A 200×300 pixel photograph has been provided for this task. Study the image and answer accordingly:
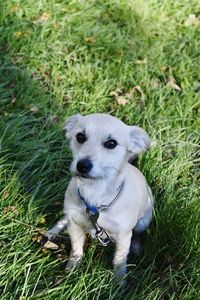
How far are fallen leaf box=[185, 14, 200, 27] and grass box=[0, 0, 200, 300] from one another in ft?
0.12

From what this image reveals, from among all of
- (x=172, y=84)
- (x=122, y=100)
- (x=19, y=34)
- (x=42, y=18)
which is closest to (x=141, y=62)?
(x=172, y=84)

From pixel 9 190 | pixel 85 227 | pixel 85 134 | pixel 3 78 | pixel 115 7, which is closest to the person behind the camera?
pixel 85 134

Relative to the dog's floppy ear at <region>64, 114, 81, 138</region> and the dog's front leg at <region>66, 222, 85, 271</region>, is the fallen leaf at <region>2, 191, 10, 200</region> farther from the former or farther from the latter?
the dog's floppy ear at <region>64, 114, 81, 138</region>

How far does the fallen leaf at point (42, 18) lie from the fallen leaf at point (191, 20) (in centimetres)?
160

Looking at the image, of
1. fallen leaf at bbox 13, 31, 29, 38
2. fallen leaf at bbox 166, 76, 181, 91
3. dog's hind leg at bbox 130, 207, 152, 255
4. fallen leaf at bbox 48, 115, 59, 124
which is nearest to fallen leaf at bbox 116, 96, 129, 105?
fallen leaf at bbox 166, 76, 181, 91

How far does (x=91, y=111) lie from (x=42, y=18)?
1344 mm

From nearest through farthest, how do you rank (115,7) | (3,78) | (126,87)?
(3,78)
(126,87)
(115,7)

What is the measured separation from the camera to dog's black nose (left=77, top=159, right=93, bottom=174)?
277 centimetres

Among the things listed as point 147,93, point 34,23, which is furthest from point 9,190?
point 34,23

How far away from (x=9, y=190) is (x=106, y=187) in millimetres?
813

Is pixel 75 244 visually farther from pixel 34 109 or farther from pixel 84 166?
pixel 34 109

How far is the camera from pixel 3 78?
4586mm

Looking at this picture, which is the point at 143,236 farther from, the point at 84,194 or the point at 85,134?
the point at 85,134

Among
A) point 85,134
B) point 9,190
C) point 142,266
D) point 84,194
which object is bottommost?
point 142,266
